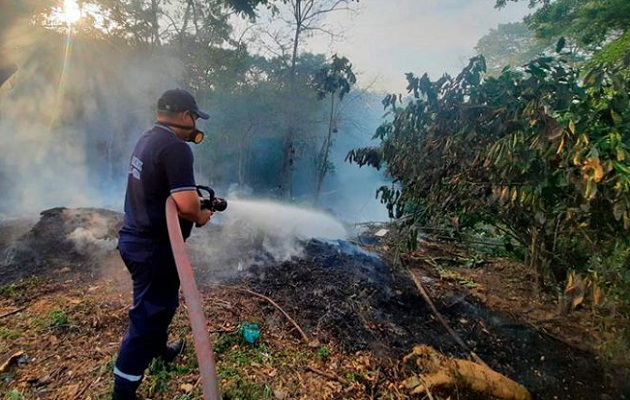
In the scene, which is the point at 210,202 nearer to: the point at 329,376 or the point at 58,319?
the point at 329,376

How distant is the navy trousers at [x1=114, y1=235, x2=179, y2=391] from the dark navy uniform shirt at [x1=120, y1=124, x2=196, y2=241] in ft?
0.28

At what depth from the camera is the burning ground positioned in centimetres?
229

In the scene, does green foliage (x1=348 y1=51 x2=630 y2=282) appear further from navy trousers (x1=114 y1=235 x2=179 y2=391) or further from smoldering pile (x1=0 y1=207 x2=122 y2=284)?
smoldering pile (x1=0 y1=207 x2=122 y2=284)

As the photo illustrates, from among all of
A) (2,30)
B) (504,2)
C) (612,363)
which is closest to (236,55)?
(504,2)

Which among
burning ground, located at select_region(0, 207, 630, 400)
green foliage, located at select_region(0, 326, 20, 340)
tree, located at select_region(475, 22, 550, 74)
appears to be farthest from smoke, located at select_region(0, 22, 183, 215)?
tree, located at select_region(475, 22, 550, 74)

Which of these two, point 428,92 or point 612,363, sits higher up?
point 428,92

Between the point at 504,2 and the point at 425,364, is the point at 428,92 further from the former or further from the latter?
the point at 504,2

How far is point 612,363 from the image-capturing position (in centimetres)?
283

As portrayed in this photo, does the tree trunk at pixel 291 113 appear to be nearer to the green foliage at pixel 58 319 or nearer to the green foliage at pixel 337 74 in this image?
the green foliage at pixel 337 74

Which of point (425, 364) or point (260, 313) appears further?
point (260, 313)

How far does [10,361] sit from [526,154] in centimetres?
385

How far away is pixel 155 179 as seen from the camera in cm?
190

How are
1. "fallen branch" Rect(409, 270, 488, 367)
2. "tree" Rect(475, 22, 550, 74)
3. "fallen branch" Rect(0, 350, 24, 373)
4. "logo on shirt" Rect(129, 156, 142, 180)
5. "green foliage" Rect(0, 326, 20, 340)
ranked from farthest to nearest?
"tree" Rect(475, 22, 550, 74) < "fallen branch" Rect(409, 270, 488, 367) < "green foliage" Rect(0, 326, 20, 340) < "fallen branch" Rect(0, 350, 24, 373) < "logo on shirt" Rect(129, 156, 142, 180)

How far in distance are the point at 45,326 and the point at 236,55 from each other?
46.4ft
